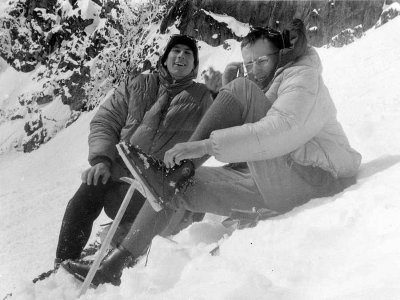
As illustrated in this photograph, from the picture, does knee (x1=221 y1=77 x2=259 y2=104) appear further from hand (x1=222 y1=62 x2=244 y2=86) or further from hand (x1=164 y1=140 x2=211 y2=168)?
hand (x1=222 y1=62 x2=244 y2=86)

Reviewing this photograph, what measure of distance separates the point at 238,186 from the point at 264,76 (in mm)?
697

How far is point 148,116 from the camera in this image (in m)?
3.11

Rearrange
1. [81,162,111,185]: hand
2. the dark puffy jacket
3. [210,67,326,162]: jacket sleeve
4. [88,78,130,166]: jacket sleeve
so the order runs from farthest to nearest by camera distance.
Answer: the dark puffy jacket, [88,78,130,166]: jacket sleeve, [81,162,111,185]: hand, [210,67,326,162]: jacket sleeve

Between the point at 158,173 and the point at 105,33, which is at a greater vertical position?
the point at 105,33

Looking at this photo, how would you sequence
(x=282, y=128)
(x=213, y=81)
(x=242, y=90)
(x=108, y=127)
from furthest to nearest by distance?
1. (x=213, y=81)
2. (x=108, y=127)
3. (x=242, y=90)
4. (x=282, y=128)

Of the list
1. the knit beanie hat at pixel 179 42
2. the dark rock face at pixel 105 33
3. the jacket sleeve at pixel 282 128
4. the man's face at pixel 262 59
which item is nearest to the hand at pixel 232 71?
the knit beanie hat at pixel 179 42

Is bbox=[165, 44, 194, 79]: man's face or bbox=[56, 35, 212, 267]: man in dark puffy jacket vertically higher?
bbox=[165, 44, 194, 79]: man's face

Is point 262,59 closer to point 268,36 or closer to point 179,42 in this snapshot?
point 268,36

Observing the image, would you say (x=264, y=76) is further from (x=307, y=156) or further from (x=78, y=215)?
(x=78, y=215)

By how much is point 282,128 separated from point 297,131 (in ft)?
0.33

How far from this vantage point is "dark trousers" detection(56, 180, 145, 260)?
8.42ft

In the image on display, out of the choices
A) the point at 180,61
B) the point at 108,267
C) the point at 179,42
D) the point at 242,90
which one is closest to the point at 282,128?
the point at 242,90

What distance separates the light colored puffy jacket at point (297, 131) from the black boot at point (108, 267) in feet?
2.39

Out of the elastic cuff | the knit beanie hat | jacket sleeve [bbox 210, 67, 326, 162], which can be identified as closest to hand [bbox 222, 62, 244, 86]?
the knit beanie hat
